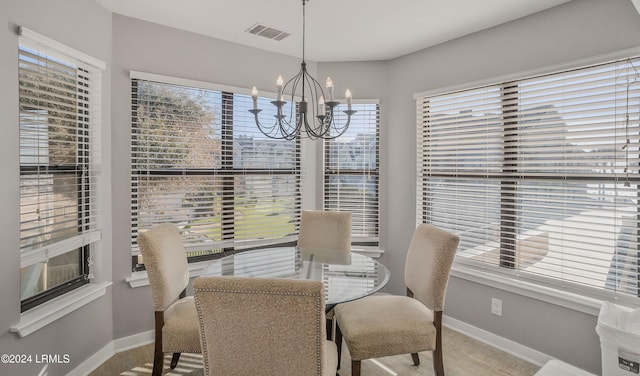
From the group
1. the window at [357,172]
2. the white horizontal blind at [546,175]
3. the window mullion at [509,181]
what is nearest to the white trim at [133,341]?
the window at [357,172]

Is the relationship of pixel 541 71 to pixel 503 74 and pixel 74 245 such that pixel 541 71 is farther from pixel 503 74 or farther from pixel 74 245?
pixel 74 245

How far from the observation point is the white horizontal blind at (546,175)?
2.20 m

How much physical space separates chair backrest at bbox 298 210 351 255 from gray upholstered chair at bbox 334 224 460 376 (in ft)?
2.40

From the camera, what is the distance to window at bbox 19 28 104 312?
2.00m

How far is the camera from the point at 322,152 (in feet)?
12.3

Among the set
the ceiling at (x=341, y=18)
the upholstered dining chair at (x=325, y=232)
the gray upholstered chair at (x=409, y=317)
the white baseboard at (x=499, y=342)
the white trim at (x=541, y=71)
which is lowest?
the white baseboard at (x=499, y=342)

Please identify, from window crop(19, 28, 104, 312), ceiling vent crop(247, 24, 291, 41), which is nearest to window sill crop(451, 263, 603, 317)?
ceiling vent crop(247, 24, 291, 41)

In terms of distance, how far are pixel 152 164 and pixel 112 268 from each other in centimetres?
85

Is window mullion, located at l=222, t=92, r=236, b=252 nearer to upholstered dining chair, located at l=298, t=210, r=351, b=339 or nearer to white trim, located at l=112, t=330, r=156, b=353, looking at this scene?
upholstered dining chair, located at l=298, t=210, r=351, b=339

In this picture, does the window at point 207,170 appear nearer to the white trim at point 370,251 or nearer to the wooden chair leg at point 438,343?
the white trim at point 370,251

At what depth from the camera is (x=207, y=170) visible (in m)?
3.10

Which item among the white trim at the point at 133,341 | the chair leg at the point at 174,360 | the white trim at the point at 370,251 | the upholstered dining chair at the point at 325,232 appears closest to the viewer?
the chair leg at the point at 174,360

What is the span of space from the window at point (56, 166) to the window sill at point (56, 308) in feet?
0.18

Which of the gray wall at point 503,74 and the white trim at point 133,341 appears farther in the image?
the white trim at point 133,341
